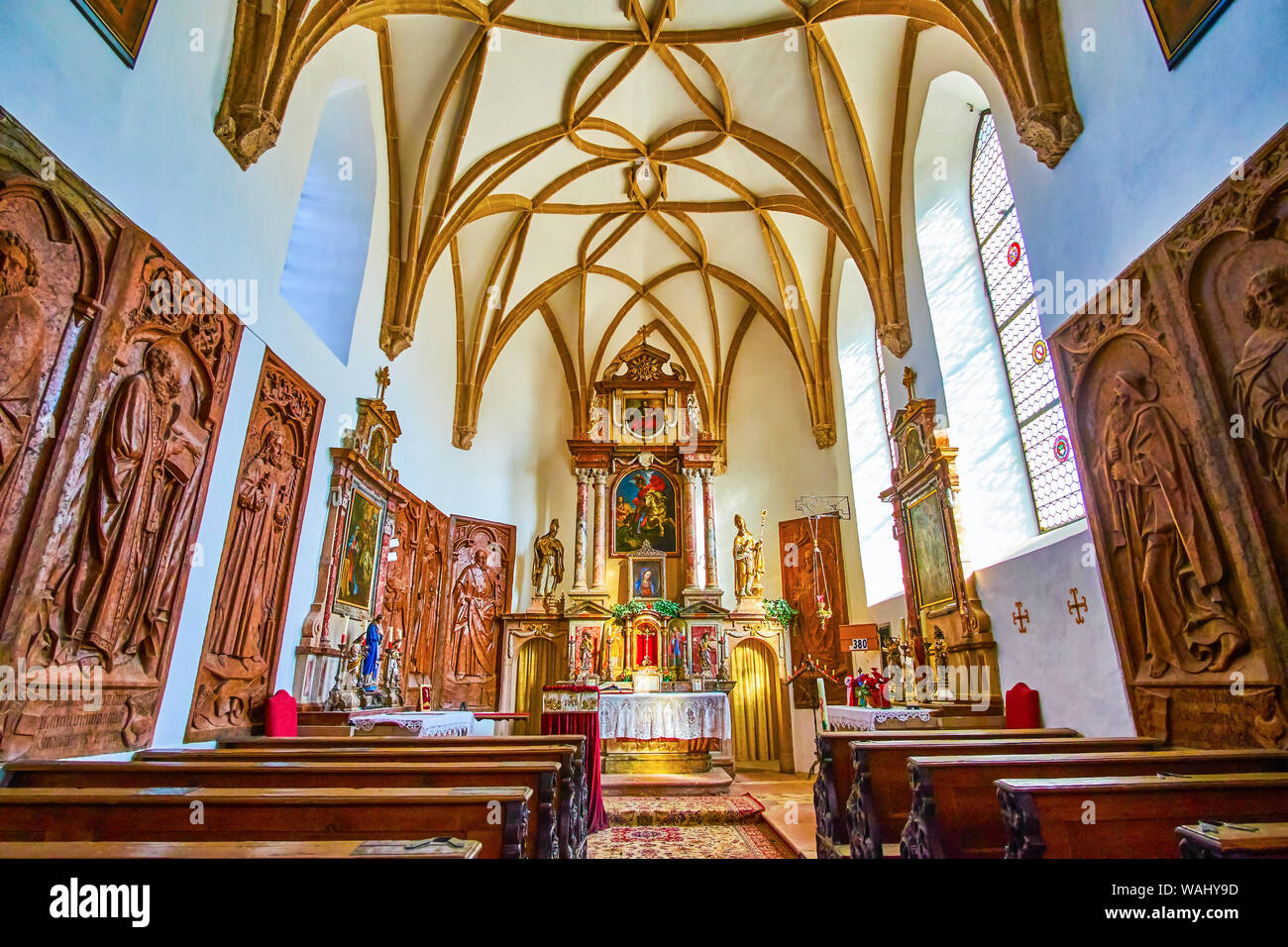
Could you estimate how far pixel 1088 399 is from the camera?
5.68m

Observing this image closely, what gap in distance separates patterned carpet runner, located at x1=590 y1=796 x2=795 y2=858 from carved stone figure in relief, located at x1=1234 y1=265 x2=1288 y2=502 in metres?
4.88

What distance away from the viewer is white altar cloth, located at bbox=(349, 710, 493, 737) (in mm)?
7402

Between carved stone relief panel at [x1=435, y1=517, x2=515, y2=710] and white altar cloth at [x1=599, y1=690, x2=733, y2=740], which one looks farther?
carved stone relief panel at [x1=435, y1=517, x2=515, y2=710]

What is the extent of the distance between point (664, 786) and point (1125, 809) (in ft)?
24.0

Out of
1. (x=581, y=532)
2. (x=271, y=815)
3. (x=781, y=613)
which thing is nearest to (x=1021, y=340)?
(x=781, y=613)

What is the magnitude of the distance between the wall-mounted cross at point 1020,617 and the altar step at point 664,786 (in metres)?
4.83

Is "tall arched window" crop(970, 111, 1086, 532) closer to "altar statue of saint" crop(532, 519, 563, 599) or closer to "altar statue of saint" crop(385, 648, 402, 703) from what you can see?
"altar statue of saint" crop(385, 648, 402, 703)

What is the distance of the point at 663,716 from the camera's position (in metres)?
10.7

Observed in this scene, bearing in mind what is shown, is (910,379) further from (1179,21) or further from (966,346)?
(1179,21)

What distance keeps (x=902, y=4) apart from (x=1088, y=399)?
19.9 ft

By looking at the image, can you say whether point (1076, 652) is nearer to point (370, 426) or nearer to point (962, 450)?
point (962, 450)

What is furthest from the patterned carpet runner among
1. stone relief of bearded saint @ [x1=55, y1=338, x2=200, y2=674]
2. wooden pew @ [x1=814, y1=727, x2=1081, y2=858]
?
stone relief of bearded saint @ [x1=55, y1=338, x2=200, y2=674]
